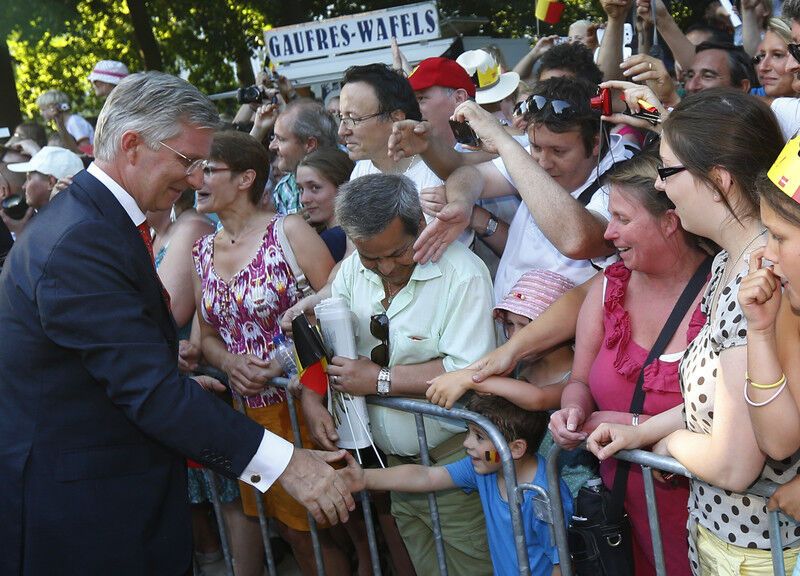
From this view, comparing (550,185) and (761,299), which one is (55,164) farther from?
(761,299)

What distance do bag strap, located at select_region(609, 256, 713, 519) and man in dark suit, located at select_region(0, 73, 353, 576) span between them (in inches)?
43.3

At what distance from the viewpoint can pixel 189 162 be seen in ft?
10.3

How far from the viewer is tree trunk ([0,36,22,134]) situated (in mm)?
13852

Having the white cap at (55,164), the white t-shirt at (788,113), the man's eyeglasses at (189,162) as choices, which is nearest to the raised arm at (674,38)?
the white t-shirt at (788,113)

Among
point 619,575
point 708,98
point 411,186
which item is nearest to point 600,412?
point 619,575

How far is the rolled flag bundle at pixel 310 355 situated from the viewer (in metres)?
3.47

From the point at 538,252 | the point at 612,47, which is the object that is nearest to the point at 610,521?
the point at 538,252

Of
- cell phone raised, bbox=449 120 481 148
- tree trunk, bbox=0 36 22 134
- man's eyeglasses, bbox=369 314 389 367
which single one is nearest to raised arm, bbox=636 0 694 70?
cell phone raised, bbox=449 120 481 148

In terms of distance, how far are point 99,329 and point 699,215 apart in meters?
1.83

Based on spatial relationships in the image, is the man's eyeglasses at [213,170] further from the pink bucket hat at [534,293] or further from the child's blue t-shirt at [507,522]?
the child's blue t-shirt at [507,522]

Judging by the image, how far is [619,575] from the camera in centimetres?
287

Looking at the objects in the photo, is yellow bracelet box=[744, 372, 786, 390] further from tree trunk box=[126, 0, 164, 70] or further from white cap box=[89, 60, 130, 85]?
tree trunk box=[126, 0, 164, 70]

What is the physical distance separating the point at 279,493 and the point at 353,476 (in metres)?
0.97

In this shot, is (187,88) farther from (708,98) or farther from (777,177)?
(777,177)
